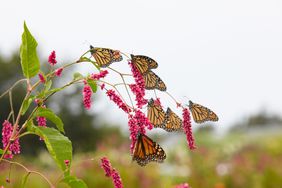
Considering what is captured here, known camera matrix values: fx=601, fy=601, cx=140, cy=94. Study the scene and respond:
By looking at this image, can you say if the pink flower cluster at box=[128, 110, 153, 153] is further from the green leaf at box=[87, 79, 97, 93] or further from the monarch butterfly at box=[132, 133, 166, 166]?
the green leaf at box=[87, 79, 97, 93]

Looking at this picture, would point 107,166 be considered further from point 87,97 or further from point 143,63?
point 143,63

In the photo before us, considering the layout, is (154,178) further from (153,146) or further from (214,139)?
(214,139)

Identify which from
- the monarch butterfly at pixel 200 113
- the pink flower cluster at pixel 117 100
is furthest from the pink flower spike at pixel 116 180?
the monarch butterfly at pixel 200 113

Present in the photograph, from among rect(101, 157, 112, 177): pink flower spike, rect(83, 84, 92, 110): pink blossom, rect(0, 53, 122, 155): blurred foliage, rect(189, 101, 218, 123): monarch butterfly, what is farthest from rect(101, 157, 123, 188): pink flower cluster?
rect(0, 53, 122, 155): blurred foliage

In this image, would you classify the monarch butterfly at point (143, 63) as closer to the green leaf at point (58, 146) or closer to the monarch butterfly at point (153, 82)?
the monarch butterfly at point (153, 82)

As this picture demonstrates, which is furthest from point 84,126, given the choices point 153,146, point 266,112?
point 153,146

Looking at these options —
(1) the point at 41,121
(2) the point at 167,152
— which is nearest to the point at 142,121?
(1) the point at 41,121

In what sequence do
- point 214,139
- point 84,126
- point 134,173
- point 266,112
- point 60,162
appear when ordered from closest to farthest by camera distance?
point 60,162 < point 134,173 < point 214,139 < point 84,126 < point 266,112
